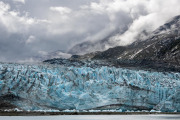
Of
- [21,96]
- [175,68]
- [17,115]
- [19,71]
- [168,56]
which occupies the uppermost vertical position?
[168,56]

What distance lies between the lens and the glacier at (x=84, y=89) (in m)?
62.6

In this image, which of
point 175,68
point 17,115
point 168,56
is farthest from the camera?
point 168,56

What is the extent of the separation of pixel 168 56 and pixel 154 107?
97772 mm

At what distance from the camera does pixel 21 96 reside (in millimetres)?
61969

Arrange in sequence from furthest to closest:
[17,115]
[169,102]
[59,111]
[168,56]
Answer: [168,56] → [169,102] → [59,111] → [17,115]

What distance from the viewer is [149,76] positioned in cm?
7281

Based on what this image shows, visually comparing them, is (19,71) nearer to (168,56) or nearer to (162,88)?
(162,88)

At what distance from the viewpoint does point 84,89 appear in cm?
6600

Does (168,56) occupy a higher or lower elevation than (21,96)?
higher

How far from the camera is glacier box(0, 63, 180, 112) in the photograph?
6262cm

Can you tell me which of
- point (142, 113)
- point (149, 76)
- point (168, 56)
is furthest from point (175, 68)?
point (168, 56)

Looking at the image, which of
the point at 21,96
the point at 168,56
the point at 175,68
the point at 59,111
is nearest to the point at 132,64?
the point at 175,68

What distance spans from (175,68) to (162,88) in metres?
22.1

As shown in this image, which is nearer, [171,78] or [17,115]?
[17,115]
